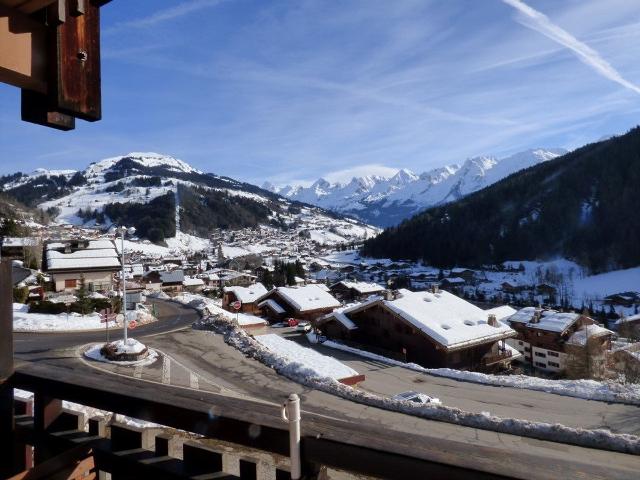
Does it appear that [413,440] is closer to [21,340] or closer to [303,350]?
[303,350]

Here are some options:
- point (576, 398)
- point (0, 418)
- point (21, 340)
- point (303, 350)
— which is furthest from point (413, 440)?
point (21, 340)

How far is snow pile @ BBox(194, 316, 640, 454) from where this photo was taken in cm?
1003

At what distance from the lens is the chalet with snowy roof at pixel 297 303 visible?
3938cm

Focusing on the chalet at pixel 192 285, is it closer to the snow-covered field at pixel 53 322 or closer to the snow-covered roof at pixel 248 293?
the snow-covered roof at pixel 248 293

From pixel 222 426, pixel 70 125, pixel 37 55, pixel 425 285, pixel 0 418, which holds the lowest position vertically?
pixel 425 285

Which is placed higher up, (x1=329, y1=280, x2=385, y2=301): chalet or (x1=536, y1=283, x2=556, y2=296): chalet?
(x1=329, y1=280, x2=385, y2=301): chalet

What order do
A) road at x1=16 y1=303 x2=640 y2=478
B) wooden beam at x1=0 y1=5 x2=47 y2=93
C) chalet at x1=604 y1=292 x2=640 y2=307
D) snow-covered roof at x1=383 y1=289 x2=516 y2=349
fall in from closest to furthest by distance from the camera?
wooden beam at x1=0 y1=5 x2=47 y2=93
road at x1=16 y1=303 x2=640 y2=478
snow-covered roof at x1=383 y1=289 x2=516 y2=349
chalet at x1=604 y1=292 x2=640 y2=307

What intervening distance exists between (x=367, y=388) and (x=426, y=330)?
30.4 feet

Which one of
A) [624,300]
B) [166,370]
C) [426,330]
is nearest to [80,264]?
[166,370]

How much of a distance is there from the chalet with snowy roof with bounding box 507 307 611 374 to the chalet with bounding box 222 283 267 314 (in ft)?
84.4

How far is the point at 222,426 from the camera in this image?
5.04ft

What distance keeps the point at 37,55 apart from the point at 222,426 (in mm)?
1569

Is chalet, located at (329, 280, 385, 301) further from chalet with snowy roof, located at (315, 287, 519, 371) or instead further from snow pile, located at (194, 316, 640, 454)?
snow pile, located at (194, 316, 640, 454)

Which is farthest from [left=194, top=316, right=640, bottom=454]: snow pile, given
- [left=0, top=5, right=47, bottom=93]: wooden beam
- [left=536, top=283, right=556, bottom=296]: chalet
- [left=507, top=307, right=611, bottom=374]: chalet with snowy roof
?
[left=536, top=283, right=556, bottom=296]: chalet
